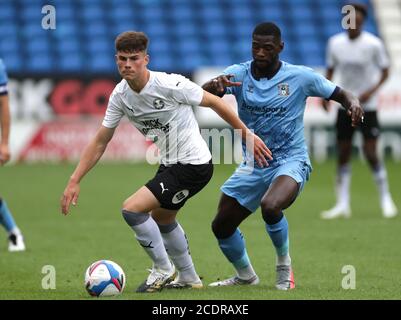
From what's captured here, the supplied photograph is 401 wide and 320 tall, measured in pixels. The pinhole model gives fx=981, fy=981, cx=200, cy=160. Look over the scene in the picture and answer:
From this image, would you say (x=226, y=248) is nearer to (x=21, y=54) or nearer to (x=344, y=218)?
(x=344, y=218)

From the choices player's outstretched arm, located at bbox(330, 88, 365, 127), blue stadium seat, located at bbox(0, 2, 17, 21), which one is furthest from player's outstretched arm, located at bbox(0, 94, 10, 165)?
blue stadium seat, located at bbox(0, 2, 17, 21)

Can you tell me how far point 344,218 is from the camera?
12.6m

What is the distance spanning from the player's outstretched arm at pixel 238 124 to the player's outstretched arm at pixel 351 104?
756mm

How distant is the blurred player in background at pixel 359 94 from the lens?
41.5 feet

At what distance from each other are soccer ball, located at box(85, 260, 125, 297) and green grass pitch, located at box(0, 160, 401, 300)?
8cm

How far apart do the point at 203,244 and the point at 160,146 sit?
10.2 feet

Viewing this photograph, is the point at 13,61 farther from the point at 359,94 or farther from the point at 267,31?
the point at 267,31

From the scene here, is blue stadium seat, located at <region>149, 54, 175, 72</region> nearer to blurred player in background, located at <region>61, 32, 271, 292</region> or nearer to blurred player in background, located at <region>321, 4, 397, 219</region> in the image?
blurred player in background, located at <region>321, 4, 397, 219</region>

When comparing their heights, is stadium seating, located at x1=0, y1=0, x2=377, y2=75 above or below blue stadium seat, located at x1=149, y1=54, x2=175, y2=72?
above

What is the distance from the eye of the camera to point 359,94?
12.9m

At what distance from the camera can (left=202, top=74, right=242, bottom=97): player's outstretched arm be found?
7559 millimetres

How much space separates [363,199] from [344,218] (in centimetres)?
244
